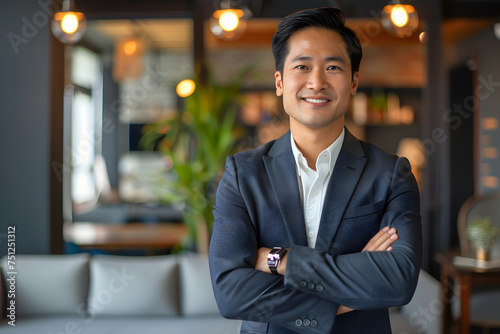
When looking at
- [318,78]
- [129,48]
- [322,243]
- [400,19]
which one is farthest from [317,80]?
[129,48]

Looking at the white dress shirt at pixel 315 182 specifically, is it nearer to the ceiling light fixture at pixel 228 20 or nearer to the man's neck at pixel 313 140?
the man's neck at pixel 313 140

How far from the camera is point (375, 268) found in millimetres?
945

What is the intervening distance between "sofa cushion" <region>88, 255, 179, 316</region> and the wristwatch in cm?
213

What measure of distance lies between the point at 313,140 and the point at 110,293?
94.9 inches

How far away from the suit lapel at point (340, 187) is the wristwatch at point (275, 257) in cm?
7

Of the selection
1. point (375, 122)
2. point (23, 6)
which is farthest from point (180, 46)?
point (23, 6)

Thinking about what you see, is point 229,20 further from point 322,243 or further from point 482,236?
point 322,243

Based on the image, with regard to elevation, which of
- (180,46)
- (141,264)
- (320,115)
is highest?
(180,46)

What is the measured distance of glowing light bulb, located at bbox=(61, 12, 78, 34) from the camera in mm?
3006

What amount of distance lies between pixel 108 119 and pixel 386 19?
21.8ft

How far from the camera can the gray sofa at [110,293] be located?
117 inches

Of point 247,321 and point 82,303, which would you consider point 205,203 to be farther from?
point 247,321

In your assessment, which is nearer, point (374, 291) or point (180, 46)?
point (374, 291)

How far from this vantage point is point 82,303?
302 centimetres
